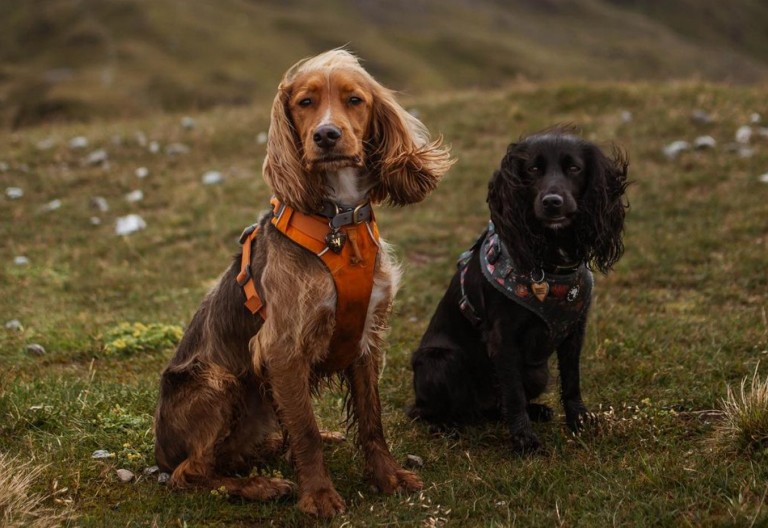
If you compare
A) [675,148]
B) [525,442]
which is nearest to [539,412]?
[525,442]

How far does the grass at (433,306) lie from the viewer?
385cm

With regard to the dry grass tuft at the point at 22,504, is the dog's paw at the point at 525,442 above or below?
above

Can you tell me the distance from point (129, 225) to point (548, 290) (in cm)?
672

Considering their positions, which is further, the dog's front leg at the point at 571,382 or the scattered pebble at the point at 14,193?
the scattered pebble at the point at 14,193

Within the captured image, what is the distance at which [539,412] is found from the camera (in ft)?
16.2

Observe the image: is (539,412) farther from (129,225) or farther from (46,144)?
(46,144)

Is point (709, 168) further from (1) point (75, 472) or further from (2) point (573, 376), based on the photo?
(1) point (75, 472)

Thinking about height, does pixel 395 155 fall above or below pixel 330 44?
above

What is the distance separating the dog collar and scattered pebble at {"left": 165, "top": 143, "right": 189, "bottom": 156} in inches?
338

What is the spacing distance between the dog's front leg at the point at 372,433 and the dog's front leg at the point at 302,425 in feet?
1.00

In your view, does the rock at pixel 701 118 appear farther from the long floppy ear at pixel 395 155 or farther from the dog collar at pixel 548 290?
the long floppy ear at pixel 395 155

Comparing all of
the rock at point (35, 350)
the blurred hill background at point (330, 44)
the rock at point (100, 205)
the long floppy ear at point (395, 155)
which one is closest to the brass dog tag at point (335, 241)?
the long floppy ear at point (395, 155)

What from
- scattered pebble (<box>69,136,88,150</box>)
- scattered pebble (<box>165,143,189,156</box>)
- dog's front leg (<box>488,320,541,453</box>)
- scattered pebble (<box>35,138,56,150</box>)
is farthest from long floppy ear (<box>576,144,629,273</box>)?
scattered pebble (<box>35,138,56,150</box>)

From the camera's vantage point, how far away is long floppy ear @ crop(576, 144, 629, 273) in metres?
4.34
